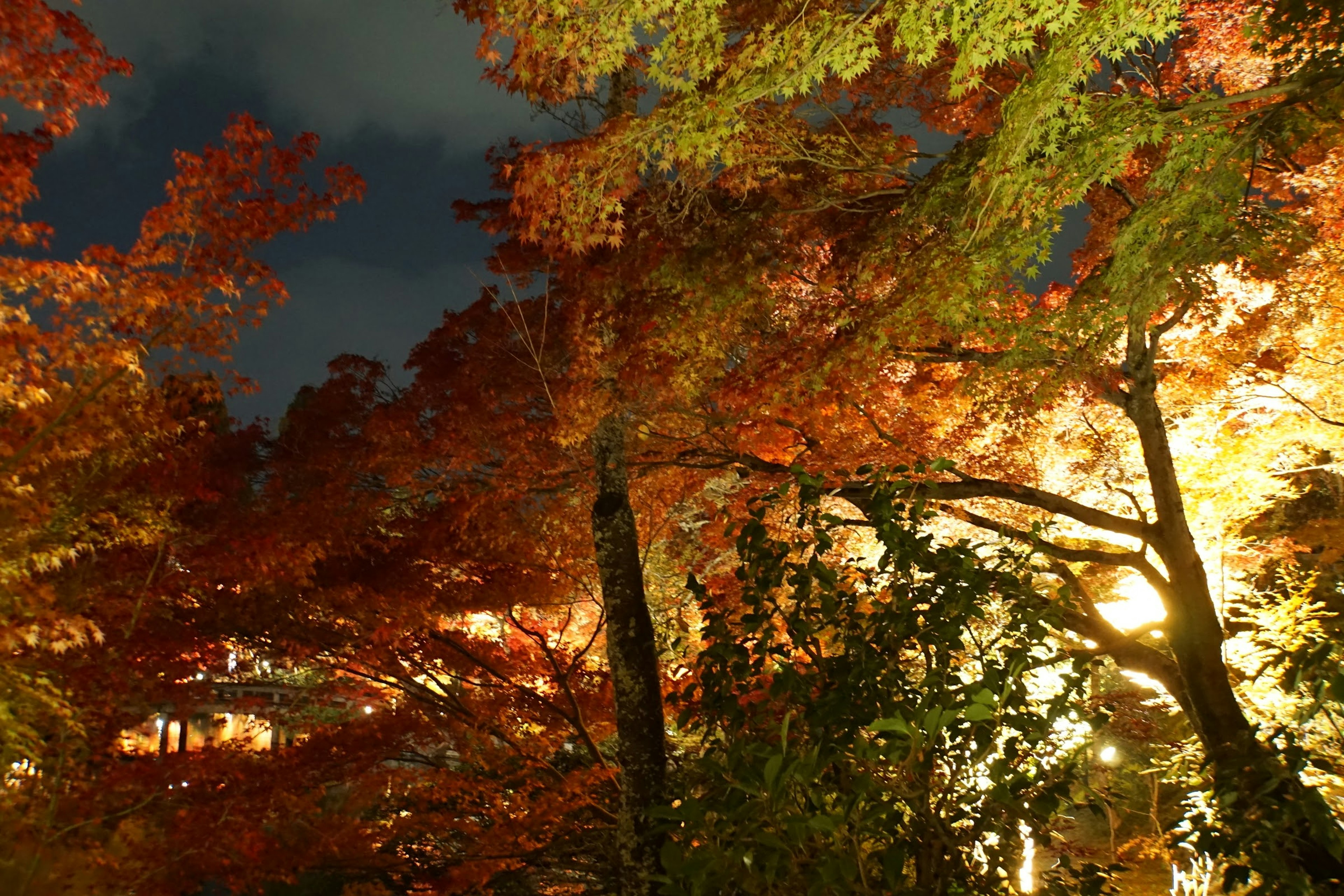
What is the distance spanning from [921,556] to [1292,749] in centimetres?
188

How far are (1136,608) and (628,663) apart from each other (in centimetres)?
664

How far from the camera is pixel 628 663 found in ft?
23.0

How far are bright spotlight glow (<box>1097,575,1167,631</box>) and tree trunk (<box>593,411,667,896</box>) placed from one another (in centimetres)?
528

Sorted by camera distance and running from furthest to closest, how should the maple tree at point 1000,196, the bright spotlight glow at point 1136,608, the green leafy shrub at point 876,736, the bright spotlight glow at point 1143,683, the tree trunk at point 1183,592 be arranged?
the bright spotlight glow at point 1143,683 < the bright spotlight glow at point 1136,608 < the tree trunk at point 1183,592 < the maple tree at point 1000,196 < the green leafy shrub at point 876,736

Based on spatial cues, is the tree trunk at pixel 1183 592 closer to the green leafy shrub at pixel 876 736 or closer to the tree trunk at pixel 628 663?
the green leafy shrub at pixel 876 736

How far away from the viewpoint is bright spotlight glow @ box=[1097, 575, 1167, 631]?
9.58 metres

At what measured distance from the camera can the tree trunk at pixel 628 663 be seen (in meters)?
6.59

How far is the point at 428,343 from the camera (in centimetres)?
960

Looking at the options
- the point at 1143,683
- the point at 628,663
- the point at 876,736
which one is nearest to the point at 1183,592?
the point at 628,663

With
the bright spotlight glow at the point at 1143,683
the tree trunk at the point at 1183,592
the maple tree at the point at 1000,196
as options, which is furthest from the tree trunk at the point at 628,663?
the bright spotlight glow at the point at 1143,683

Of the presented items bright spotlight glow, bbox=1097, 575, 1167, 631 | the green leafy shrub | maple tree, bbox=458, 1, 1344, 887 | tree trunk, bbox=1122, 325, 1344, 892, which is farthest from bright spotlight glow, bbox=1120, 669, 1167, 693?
the green leafy shrub

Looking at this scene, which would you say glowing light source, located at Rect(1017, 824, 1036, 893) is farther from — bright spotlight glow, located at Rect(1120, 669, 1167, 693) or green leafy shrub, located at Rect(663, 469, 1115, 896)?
bright spotlight glow, located at Rect(1120, 669, 1167, 693)

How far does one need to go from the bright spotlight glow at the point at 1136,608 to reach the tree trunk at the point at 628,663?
5279 mm

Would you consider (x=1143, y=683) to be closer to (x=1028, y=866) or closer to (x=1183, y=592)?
(x=1183, y=592)
